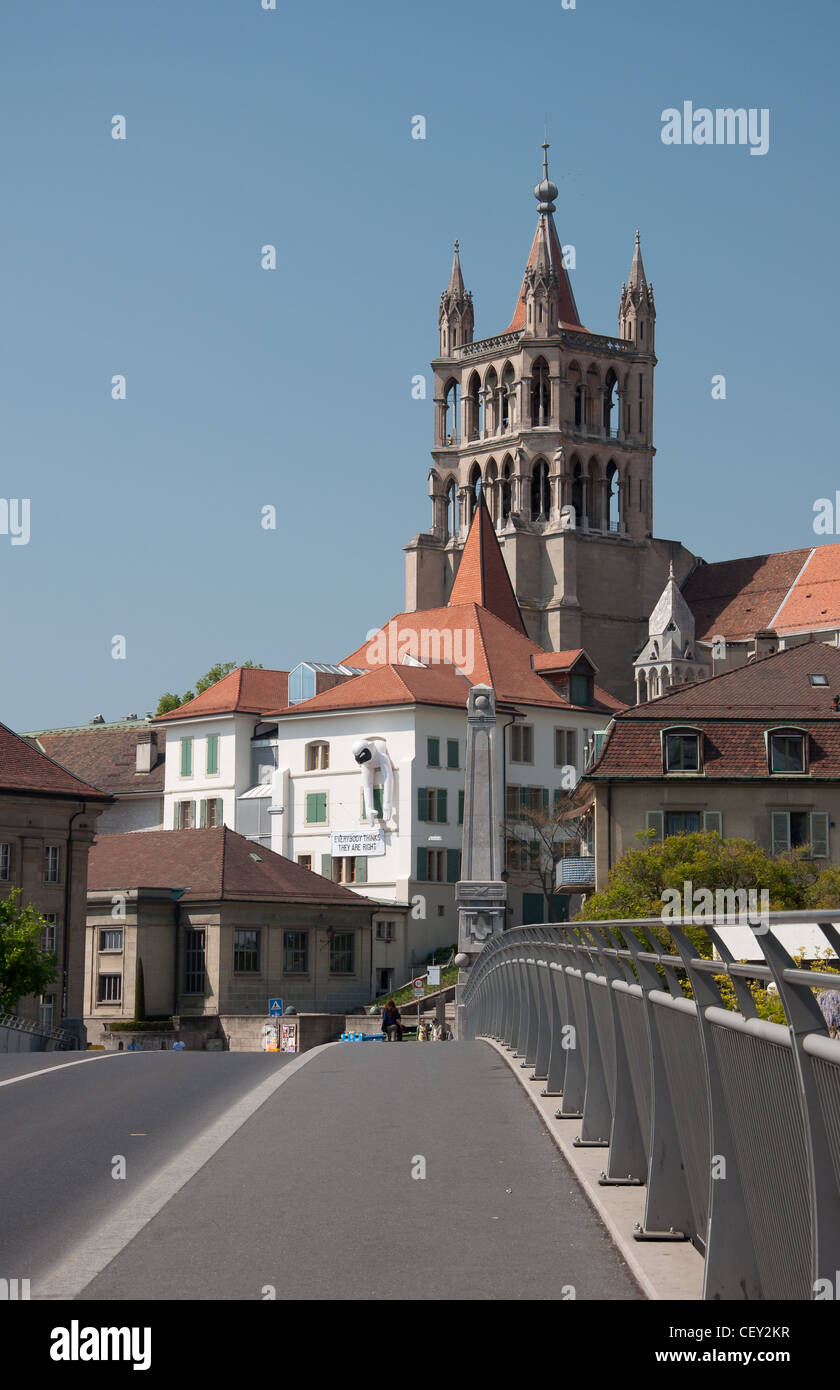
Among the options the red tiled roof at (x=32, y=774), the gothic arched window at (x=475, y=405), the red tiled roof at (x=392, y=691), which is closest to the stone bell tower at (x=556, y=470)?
the gothic arched window at (x=475, y=405)

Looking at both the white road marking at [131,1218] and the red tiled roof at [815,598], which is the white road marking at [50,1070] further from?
the red tiled roof at [815,598]

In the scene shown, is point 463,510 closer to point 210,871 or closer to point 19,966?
point 210,871

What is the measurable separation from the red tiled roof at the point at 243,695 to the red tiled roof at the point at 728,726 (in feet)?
124

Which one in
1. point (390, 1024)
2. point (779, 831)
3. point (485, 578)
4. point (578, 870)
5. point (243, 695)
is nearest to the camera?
point (390, 1024)

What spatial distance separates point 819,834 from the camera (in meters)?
56.0

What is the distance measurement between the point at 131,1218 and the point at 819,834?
48389 mm

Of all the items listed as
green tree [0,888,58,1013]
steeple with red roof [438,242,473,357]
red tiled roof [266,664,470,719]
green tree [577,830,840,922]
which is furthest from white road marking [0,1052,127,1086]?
steeple with red roof [438,242,473,357]

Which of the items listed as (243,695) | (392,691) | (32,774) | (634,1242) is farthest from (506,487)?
(634,1242)

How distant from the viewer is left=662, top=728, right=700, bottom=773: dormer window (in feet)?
184

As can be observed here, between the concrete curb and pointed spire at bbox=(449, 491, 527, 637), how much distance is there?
95.6 m

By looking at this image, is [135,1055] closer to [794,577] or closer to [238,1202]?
[238,1202]

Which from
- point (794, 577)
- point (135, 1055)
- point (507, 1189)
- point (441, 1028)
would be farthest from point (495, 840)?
point (794, 577)

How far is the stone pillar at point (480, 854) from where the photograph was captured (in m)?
48.4

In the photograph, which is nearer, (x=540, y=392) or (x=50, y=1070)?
(x=50, y=1070)
